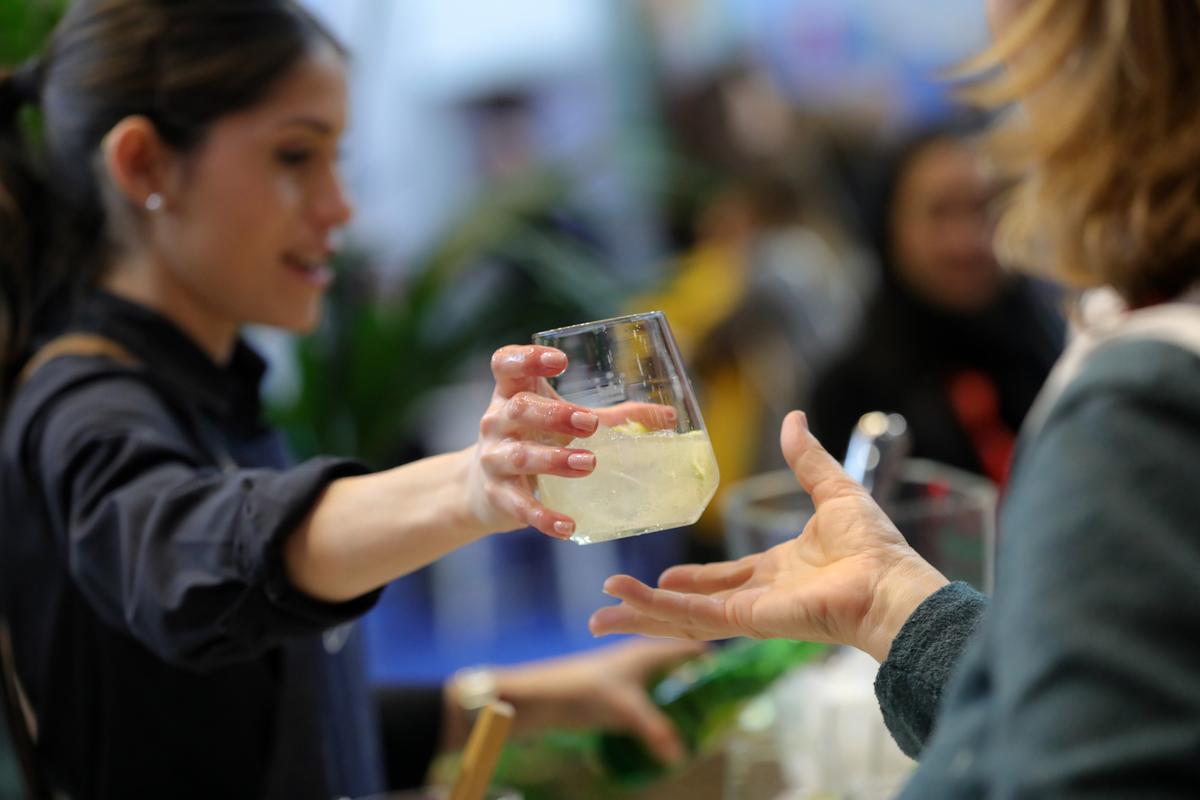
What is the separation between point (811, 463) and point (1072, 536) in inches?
18.5

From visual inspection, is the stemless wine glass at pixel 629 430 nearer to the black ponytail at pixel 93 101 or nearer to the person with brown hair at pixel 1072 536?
the person with brown hair at pixel 1072 536

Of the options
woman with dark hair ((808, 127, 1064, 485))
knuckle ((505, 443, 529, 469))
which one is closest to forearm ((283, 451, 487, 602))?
knuckle ((505, 443, 529, 469))

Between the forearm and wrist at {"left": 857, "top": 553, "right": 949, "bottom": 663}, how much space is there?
344mm

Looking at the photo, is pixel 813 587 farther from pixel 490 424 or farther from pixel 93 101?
pixel 93 101

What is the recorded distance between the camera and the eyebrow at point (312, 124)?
1459 millimetres

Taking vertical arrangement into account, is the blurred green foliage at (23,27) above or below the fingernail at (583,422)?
below

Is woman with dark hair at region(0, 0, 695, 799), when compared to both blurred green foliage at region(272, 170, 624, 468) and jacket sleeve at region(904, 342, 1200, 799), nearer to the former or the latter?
jacket sleeve at region(904, 342, 1200, 799)

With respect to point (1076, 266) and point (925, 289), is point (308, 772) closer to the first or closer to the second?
point (1076, 266)

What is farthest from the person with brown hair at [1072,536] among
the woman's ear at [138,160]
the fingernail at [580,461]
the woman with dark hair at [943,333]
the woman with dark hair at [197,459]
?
the woman with dark hair at [943,333]

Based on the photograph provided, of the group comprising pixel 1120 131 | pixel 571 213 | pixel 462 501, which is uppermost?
pixel 1120 131

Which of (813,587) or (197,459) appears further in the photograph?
(197,459)

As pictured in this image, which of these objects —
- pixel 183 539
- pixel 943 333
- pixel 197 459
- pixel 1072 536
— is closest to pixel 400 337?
pixel 943 333

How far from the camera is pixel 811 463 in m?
1.02

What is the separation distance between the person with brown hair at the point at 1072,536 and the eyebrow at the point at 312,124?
744 millimetres
